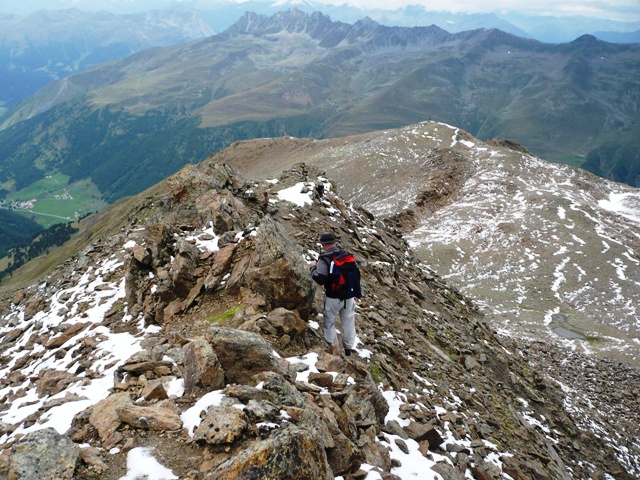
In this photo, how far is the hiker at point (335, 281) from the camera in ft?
45.0

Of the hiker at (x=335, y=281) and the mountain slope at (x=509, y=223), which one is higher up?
the hiker at (x=335, y=281)

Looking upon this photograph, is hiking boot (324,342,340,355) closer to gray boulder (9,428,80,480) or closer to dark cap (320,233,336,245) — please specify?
dark cap (320,233,336,245)

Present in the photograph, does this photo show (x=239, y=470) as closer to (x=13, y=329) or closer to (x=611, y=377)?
(x=13, y=329)

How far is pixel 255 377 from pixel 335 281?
15.6 ft

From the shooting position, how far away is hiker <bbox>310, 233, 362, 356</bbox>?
13703 mm

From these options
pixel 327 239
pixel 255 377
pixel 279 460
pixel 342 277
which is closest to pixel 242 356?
pixel 255 377

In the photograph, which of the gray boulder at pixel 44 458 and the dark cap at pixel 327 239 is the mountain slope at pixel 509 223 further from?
the gray boulder at pixel 44 458

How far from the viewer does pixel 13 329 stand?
20.1 meters

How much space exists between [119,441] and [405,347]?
12.3m

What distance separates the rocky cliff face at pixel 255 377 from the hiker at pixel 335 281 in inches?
32.0

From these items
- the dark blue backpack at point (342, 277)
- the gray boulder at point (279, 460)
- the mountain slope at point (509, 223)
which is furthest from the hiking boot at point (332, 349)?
the mountain slope at point (509, 223)

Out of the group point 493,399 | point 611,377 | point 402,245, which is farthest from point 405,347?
point 611,377

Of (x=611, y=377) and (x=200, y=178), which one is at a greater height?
(x=200, y=178)

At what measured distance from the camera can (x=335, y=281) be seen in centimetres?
1374
